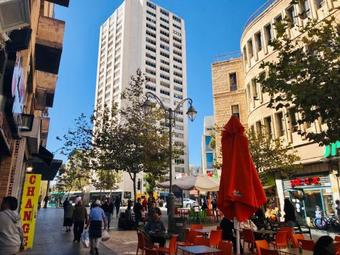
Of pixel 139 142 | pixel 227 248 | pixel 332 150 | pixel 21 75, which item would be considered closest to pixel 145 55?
pixel 139 142

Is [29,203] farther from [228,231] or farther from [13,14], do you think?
[13,14]

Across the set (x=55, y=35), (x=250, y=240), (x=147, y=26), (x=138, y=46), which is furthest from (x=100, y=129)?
(x=147, y=26)

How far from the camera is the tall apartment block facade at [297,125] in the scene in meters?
20.2

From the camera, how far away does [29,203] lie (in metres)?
10.6

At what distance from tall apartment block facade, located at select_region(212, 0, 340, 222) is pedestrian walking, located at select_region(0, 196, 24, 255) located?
46.7ft

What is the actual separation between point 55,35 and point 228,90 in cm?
Answer: 2274

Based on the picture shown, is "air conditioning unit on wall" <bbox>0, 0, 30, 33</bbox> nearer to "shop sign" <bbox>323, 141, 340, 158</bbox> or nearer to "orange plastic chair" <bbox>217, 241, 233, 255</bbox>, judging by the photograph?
"orange plastic chair" <bbox>217, 241, 233, 255</bbox>

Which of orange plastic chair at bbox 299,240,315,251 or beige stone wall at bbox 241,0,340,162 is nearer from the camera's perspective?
orange plastic chair at bbox 299,240,315,251

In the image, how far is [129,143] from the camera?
20.6 meters

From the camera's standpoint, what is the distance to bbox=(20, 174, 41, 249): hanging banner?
10.6 meters

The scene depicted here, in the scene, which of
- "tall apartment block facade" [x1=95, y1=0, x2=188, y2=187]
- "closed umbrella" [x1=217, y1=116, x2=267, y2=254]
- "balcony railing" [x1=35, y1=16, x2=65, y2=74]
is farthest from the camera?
"tall apartment block facade" [x1=95, y1=0, x2=188, y2=187]

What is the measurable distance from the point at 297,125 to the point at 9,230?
53.4 ft

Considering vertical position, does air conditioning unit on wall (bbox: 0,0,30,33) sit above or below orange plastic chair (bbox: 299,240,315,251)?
above

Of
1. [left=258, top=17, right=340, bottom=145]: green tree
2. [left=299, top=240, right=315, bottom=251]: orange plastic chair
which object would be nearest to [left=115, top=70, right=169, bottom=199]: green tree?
[left=258, top=17, right=340, bottom=145]: green tree
